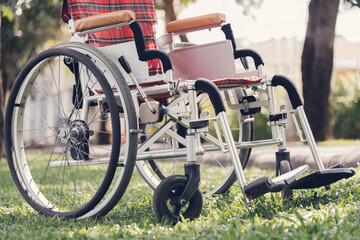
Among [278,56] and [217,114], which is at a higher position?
[278,56]

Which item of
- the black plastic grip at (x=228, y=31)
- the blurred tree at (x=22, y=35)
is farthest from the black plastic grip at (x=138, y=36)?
the blurred tree at (x=22, y=35)

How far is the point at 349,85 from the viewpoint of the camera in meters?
8.95

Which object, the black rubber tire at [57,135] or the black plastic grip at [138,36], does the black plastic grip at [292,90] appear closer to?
the black plastic grip at [138,36]

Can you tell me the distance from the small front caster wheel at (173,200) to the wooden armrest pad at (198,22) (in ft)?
3.20

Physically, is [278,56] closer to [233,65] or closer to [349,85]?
[349,85]

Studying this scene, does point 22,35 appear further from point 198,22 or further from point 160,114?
point 160,114

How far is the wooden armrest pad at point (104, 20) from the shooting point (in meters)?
2.38

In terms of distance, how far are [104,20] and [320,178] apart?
3.89ft

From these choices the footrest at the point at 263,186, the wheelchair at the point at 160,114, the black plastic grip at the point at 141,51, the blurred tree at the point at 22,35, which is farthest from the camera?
the blurred tree at the point at 22,35

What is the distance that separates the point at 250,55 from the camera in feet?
9.32

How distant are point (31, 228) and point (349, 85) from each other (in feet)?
25.2

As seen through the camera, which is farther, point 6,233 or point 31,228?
point 31,228

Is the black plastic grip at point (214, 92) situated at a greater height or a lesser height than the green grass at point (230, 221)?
greater

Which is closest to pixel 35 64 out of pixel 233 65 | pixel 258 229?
pixel 233 65
